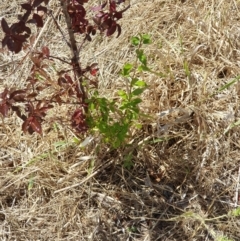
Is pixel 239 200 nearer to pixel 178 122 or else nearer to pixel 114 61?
pixel 178 122

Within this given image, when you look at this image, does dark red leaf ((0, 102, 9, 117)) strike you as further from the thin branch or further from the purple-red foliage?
the thin branch

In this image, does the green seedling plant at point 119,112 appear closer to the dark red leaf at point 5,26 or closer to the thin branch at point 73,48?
the thin branch at point 73,48

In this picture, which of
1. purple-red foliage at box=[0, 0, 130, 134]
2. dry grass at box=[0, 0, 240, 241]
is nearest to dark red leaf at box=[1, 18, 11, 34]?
purple-red foliage at box=[0, 0, 130, 134]

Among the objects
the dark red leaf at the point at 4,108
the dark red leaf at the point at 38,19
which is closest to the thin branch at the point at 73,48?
the dark red leaf at the point at 38,19

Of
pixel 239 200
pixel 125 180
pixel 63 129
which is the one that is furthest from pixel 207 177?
pixel 63 129

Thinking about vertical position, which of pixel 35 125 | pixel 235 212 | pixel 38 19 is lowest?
pixel 235 212

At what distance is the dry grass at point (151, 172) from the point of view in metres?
2.38

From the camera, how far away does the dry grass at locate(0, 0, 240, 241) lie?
238 cm

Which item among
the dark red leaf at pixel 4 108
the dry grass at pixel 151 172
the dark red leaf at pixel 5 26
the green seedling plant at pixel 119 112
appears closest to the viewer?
the dark red leaf at pixel 5 26

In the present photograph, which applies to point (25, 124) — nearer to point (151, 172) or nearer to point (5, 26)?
point (5, 26)

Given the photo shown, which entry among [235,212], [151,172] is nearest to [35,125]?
[151,172]

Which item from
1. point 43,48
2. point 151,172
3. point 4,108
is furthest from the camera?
point 151,172

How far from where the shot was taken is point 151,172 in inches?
97.6

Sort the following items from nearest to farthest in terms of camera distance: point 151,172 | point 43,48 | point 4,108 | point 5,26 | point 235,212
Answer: point 5,26, point 4,108, point 43,48, point 235,212, point 151,172
